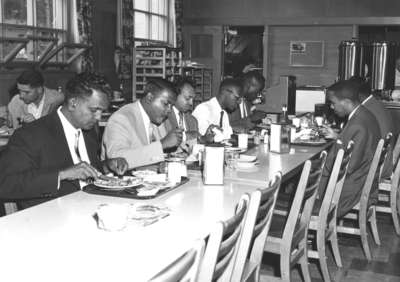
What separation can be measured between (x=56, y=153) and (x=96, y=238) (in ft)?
3.55

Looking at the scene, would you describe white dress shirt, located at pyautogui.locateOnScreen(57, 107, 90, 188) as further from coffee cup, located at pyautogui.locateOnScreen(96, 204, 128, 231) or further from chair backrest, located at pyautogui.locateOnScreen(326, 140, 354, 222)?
chair backrest, located at pyautogui.locateOnScreen(326, 140, 354, 222)

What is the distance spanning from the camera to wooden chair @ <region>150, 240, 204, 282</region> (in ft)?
4.14

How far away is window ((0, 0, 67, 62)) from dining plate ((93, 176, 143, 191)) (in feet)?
14.1

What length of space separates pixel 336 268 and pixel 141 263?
8.68ft

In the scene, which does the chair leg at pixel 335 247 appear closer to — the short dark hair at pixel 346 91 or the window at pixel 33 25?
the short dark hair at pixel 346 91

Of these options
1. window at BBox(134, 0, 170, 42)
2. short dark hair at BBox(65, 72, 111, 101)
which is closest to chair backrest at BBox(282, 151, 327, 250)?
short dark hair at BBox(65, 72, 111, 101)

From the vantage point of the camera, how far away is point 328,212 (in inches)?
142

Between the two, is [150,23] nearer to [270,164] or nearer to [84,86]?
[270,164]

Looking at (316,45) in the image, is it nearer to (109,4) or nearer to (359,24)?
(359,24)

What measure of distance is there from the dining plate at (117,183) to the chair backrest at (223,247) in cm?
87

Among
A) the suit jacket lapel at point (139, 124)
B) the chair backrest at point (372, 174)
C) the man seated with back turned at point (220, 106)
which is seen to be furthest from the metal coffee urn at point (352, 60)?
the suit jacket lapel at point (139, 124)

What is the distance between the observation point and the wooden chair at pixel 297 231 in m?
2.97

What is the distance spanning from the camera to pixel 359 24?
11.1 m

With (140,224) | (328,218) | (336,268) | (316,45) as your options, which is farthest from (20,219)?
(316,45)
